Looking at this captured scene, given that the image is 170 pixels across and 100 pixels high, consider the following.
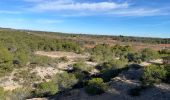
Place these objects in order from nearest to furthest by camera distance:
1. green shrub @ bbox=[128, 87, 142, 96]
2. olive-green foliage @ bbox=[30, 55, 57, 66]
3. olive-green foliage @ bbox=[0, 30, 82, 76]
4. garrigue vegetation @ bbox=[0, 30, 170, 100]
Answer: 1. green shrub @ bbox=[128, 87, 142, 96]
2. garrigue vegetation @ bbox=[0, 30, 170, 100]
3. olive-green foliage @ bbox=[0, 30, 82, 76]
4. olive-green foliage @ bbox=[30, 55, 57, 66]

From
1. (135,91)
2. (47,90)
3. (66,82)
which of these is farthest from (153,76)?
(66,82)

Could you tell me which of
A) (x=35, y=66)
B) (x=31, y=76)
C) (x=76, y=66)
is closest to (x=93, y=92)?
(x=31, y=76)

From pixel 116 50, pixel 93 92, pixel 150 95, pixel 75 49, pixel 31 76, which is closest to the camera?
pixel 150 95

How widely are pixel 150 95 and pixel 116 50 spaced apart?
1948 inches

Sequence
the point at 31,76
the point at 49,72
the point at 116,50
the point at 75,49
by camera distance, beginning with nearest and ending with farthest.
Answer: the point at 31,76, the point at 49,72, the point at 116,50, the point at 75,49

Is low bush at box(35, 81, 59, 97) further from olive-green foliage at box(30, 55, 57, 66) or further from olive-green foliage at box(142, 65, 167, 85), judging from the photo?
olive-green foliage at box(30, 55, 57, 66)

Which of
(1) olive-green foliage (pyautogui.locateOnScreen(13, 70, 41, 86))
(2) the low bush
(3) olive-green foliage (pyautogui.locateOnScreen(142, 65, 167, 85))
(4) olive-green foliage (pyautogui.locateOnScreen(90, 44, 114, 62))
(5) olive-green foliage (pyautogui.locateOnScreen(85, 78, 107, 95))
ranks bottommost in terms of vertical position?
(1) olive-green foliage (pyautogui.locateOnScreen(13, 70, 41, 86))

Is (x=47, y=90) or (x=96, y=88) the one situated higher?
(x=96, y=88)

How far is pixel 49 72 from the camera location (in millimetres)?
41906

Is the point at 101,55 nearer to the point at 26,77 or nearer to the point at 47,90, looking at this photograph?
the point at 26,77

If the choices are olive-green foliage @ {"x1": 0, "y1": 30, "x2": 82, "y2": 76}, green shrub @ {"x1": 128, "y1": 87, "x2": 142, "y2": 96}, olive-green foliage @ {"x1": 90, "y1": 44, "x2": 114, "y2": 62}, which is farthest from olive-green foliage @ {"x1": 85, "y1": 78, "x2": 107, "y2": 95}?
olive-green foliage @ {"x1": 90, "y1": 44, "x2": 114, "y2": 62}

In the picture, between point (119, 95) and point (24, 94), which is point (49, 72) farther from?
point (119, 95)

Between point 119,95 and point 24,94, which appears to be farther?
point 24,94

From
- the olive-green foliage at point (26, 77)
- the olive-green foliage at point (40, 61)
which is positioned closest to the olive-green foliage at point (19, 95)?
the olive-green foliage at point (26, 77)
